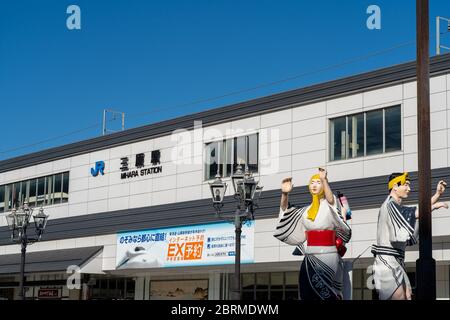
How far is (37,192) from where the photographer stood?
35938mm

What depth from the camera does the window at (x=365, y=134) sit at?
2227 cm

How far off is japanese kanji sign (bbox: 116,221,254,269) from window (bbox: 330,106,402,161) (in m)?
3.93

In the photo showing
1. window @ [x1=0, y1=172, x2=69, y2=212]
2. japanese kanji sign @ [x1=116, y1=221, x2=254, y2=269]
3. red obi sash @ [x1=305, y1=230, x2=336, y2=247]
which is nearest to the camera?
red obi sash @ [x1=305, y1=230, x2=336, y2=247]

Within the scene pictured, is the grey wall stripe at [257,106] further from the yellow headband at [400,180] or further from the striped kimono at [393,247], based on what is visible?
the striped kimono at [393,247]

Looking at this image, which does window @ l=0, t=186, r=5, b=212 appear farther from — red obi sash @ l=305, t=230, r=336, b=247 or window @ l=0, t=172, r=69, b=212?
red obi sash @ l=305, t=230, r=336, b=247

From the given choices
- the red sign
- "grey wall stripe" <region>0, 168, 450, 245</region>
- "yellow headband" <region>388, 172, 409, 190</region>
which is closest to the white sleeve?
"yellow headband" <region>388, 172, 409, 190</region>

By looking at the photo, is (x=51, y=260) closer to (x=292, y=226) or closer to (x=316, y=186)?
(x=292, y=226)

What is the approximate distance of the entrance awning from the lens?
Answer: 30.3m

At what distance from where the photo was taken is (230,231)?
83.6 ft

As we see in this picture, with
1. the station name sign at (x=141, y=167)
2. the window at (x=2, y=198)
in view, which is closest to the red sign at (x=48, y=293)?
the window at (x=2, y=198)

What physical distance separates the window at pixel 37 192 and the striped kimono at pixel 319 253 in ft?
71.5

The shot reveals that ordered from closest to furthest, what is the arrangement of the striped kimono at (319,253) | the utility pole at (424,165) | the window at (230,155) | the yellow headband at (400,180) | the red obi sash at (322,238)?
the utility pole at (424,165) < the striped kimono at (319,253) < the red obi sash at (322,238) < the yellow headband at (400,180) < the window at (230,155)

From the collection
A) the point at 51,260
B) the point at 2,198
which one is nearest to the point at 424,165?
the point at 51,260
